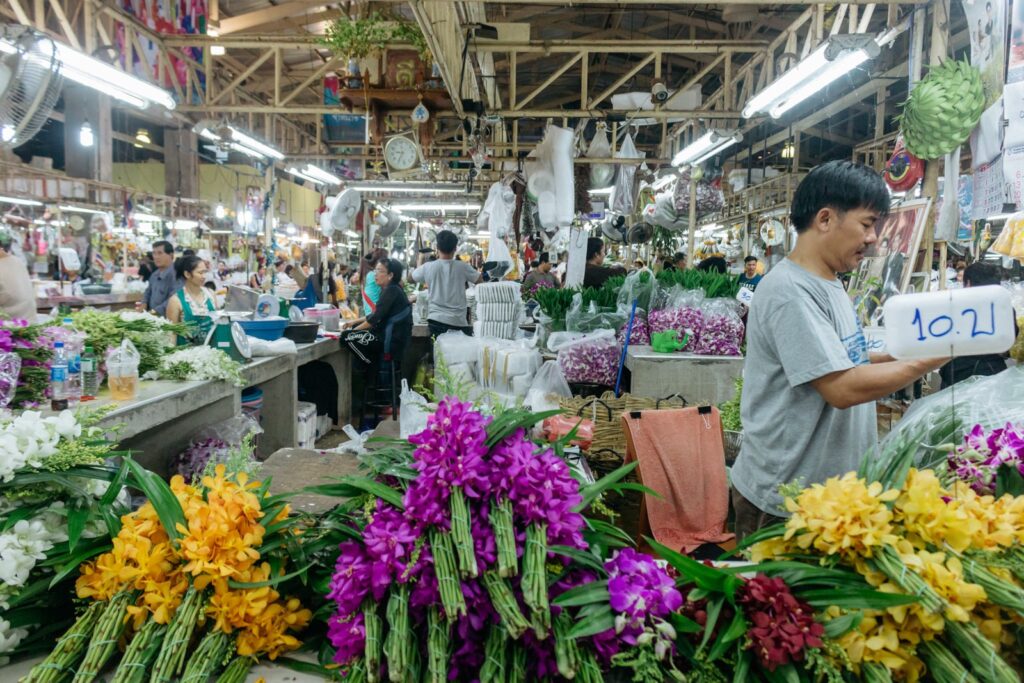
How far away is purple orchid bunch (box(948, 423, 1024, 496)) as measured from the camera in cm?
172

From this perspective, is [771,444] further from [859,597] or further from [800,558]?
[859,597]

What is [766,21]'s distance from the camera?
8.59 metres

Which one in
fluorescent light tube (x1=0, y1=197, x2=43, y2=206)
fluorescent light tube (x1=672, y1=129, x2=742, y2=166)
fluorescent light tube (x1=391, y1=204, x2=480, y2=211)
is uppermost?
fluorescent light tube (x1=391, y1=204, x2=480, y2=211)

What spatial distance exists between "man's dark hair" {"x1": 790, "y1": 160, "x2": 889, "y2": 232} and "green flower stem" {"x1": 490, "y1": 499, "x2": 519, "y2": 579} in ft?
3.97

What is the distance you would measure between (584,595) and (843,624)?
1.48ft

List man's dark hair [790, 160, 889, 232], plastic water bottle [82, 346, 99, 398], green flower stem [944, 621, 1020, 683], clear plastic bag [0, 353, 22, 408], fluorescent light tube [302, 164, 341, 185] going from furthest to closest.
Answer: fluorescent light tube [302, 164, 341, 185] < plastic water bottle [82, 346, 99, 398] < clear plastic bag [0, 353, 22, 408] < man's dark hair [790, 160, 889, 232] < green flower stem [944, 621, 1020, 683]

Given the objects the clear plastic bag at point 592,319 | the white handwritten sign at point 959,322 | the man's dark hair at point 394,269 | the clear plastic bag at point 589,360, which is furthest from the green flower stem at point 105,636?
the man's dark hair at point 394,269

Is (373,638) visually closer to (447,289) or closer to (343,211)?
(447,289)

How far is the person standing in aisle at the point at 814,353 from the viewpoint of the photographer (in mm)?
1824

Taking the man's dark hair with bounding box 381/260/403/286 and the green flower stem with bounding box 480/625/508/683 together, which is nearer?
the green flower stem with bounding box 480/625/508/683

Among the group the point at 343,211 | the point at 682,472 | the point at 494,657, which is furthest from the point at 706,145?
the point at 494,657

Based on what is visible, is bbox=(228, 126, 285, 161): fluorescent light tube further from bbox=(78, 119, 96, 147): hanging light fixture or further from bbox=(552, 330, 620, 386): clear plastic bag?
bbox=(552, 330, 620, 386): clear plastic bag


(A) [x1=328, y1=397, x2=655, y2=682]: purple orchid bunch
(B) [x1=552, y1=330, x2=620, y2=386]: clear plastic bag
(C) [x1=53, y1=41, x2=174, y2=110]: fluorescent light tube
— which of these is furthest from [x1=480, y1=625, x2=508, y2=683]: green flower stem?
(C) [x1=53, y1=41, x2=174, y2=110]: fluorescent light tube

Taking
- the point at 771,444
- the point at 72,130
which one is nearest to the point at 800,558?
the point at 771,444
